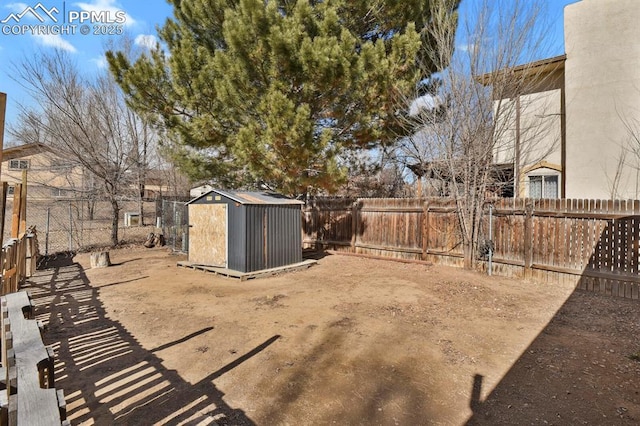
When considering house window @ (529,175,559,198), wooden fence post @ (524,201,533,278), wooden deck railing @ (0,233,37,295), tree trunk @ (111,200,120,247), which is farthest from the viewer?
tree trunk @ (111,200,120,247)

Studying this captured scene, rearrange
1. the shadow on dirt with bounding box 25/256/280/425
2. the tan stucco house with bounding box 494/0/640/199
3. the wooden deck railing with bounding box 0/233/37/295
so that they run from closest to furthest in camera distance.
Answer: the shadow on dirt with bounding box 25/256/280/425
the wooden deck railing with bounding box 0/233/37/295
the tan stucco house with bounding box 494/0/640/199

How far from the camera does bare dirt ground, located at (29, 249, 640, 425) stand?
2875 mm

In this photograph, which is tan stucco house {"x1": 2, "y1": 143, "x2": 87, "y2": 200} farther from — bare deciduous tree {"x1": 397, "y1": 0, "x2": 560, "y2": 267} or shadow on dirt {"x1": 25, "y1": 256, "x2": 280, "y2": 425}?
bare deciduous tree {"x1": 397, "y1": 0, "x2": 560, "y2": 267}

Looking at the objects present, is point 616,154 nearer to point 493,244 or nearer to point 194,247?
point 493,244

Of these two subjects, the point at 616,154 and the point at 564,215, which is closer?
the point at 564,215

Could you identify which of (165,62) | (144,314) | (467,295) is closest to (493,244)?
(467,295)

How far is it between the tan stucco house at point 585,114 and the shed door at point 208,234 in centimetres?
745

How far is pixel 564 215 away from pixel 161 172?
56.4 ft

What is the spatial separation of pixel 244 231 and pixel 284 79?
399 centimetres

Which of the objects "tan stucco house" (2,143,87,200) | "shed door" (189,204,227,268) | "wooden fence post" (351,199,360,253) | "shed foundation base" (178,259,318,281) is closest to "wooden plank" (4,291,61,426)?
"shed foundation base" (178,259,318,281)

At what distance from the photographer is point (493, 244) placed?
787 cm

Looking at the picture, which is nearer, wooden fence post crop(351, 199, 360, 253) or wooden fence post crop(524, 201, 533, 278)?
wooden fence post crop(524, 201, 533, 278)

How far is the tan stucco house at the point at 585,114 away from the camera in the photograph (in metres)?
8.87

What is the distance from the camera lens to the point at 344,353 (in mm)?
3920
